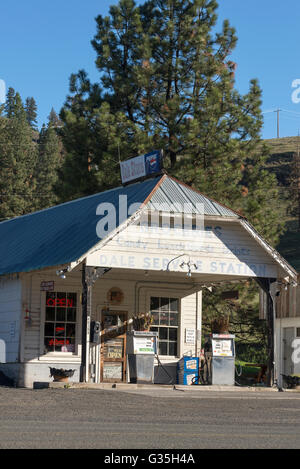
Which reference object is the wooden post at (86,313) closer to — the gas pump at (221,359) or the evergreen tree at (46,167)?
the gas pump at (221,359)

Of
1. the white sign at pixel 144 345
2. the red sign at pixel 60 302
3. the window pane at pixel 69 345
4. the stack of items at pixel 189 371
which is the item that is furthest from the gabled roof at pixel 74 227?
the stack of items at pixel 189 371

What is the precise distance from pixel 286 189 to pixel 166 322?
78.9 meters

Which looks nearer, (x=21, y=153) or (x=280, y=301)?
(x=280, y=301)

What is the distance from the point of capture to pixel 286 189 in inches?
4033

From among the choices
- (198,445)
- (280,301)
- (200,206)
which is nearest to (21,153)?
(280,301)

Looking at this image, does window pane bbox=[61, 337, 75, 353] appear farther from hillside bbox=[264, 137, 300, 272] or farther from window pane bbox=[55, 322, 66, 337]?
hillside bbox=[264, 137, 300, 272]

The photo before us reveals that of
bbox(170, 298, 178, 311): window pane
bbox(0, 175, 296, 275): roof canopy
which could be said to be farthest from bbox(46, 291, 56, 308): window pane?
bbox(170, 298, 178, 311): window pane

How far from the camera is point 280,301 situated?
29172 mm

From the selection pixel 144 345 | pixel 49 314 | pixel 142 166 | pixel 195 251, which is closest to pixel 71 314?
pixel 49 314

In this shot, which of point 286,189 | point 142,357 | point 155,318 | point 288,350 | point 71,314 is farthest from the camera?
point 286,189

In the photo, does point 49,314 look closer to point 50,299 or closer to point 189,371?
point 50,299

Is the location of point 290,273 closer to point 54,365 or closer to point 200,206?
point 200,206

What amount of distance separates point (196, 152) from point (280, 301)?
330 inches

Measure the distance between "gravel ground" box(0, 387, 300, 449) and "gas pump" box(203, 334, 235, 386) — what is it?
251 cm
